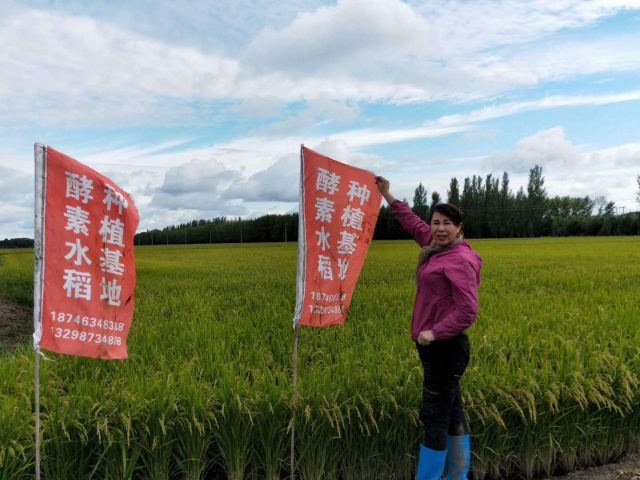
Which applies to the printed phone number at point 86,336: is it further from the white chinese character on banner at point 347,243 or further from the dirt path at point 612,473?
the dirt path at point 612,473

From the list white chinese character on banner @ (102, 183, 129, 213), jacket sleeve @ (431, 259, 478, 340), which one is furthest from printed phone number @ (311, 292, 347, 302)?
white chinese character on banner @ (102, 183, 129, 213)

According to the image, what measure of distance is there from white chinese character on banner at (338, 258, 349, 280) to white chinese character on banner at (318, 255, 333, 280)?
11 centimetres

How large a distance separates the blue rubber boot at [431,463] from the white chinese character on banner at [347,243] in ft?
5.17

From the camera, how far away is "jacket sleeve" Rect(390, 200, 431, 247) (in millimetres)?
3451

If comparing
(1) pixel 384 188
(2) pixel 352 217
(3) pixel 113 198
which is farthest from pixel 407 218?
(3) pixel 113 198

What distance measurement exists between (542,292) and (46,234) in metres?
8.88

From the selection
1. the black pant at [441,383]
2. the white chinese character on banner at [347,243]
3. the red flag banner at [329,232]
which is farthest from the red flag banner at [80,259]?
the black pant at [441,383]

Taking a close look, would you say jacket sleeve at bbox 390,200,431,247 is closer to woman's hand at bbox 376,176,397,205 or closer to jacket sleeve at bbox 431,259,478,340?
woman's hand at bbox 376,176,397,205

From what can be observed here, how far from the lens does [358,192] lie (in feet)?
12.3

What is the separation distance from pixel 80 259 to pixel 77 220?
0.27 metres

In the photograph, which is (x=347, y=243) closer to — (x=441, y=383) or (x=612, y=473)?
(x=441, y=383)

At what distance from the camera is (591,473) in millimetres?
3896

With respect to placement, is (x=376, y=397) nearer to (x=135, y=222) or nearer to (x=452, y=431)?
(x=452, y=431)

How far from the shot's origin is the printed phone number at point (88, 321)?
2.92 metres
